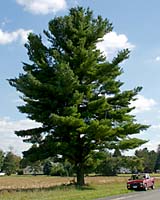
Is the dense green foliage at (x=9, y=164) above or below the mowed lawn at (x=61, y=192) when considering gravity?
above

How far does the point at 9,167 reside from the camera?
156 meters

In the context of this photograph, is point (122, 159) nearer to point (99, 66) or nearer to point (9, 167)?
point (99, 66)

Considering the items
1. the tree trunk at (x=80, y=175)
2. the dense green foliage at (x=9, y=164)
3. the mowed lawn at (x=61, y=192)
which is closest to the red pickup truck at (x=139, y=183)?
the mowed lawn at (x=61, y=192)

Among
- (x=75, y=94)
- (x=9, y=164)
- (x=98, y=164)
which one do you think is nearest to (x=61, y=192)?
(x=75, y=94)

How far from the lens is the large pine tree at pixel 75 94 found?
116 ft

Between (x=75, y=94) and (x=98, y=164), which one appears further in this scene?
(x=98, y=164)

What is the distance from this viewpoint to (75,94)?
115ft

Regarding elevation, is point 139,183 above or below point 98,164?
below

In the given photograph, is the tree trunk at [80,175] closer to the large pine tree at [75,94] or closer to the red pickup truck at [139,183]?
the large pine tree at [75,94]

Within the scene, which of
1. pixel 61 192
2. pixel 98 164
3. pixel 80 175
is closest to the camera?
pixel 61 192

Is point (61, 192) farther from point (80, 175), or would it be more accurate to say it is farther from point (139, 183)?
point (139, 183)

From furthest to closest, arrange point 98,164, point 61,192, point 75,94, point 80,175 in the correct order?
point 98,164 < point 80,175 < point 75,94 < point 61,192

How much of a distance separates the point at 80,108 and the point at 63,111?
8.05 ft

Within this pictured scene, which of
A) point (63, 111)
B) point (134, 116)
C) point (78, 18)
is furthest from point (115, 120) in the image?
point (78, 18)
